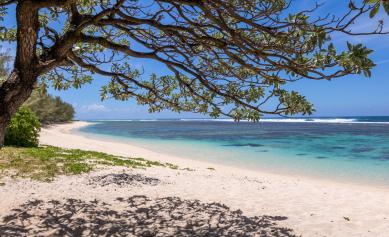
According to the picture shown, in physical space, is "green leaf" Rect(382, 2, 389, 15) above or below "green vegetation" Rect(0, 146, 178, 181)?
above

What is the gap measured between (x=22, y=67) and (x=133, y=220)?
408 cm

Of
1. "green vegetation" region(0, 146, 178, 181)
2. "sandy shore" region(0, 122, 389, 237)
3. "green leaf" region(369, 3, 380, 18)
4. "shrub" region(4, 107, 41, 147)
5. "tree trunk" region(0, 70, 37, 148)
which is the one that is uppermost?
"green leaf" region(369, 3, 380, 18)

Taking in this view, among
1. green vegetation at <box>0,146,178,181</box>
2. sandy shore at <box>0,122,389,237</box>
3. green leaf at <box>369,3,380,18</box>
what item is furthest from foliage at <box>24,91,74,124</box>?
green leaf at <box>369,3,380,18</box>

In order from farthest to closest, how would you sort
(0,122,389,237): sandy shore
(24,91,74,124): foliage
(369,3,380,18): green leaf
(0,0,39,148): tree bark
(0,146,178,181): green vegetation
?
(24,91,74,124): foliage, (0,146,178,181): green vegetation, (0,122,389,237): sandy shore, (0,0,39,148): tree bark, (369,3,380,18): green leaf

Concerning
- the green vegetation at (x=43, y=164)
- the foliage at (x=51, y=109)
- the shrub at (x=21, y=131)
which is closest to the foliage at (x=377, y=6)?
the green vegetation at (x=43, y=164)

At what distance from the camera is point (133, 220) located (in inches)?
319

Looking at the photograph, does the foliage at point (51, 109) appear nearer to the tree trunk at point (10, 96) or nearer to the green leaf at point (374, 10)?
the tree trunk at point (10, 96)

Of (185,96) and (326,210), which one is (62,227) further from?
(326,210)

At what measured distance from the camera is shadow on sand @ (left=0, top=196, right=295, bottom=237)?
7.39 meters

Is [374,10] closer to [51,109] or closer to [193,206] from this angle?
[193,206]

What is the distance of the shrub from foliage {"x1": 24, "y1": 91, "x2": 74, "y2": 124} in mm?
31360

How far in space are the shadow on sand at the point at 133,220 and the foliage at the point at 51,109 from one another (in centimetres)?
4384

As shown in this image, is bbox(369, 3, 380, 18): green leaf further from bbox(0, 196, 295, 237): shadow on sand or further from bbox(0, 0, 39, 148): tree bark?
bbox(0, 196, 295, 237): shadow on sand

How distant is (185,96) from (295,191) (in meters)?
5.75
